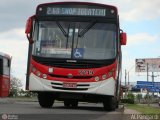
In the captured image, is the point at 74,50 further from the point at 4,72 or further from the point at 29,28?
the point at 4,72

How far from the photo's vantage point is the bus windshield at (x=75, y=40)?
18875 mm

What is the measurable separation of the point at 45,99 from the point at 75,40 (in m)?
3.15

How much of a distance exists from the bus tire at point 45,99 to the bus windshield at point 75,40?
1.93 meters

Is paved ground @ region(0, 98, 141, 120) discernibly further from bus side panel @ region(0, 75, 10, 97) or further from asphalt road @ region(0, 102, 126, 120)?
bus side panel @ region(0, 75, 10, 97)


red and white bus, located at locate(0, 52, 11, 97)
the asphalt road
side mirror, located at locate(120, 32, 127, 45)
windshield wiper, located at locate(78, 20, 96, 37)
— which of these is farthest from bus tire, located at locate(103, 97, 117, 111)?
red and white bus, located at locate(0, 52, 11, 97)

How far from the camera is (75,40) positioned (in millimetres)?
19078

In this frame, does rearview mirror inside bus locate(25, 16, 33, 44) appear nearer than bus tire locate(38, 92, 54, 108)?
Yes

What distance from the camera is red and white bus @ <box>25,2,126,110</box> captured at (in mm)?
18766

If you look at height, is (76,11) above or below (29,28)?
above

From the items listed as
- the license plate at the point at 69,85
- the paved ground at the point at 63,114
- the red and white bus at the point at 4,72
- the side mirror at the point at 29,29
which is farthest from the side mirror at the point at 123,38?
the red and white bus at the point at 4,72

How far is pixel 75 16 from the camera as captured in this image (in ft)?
64.1

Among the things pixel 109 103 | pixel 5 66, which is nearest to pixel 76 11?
pixel 109 103

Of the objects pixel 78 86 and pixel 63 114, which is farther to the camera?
pixel 78 86

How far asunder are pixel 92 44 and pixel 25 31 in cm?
243
